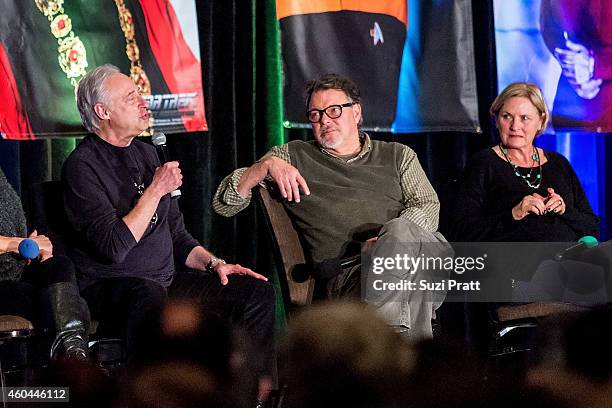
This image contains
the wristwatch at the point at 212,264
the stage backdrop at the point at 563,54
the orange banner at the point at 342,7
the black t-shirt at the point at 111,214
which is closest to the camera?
the black t-shirt at the point at 111,214

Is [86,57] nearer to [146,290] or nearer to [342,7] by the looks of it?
[342,7]

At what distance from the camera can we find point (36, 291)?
2.40 metres

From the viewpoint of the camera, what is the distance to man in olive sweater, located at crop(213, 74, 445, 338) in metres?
2.76

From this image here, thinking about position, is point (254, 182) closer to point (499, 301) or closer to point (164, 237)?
point (164, 237)

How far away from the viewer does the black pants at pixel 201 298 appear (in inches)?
97.5

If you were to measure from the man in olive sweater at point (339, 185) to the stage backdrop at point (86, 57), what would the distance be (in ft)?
2.61

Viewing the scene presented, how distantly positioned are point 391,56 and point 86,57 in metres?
1.27

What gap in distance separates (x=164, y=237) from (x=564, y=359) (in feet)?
6.62

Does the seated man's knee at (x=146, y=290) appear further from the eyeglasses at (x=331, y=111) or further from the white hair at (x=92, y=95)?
the eyeglasses at (x=331, y=111)

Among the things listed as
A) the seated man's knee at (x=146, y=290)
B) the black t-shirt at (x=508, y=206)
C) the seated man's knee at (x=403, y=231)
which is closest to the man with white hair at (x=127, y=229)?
the seated man's knee at (x=146, y=290)


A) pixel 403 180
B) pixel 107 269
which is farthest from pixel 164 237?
pixel 403 180

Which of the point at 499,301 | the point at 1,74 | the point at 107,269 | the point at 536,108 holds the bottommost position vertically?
the point at 499,301

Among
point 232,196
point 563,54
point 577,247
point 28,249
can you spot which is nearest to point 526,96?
point 577,247

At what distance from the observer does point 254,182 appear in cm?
279
